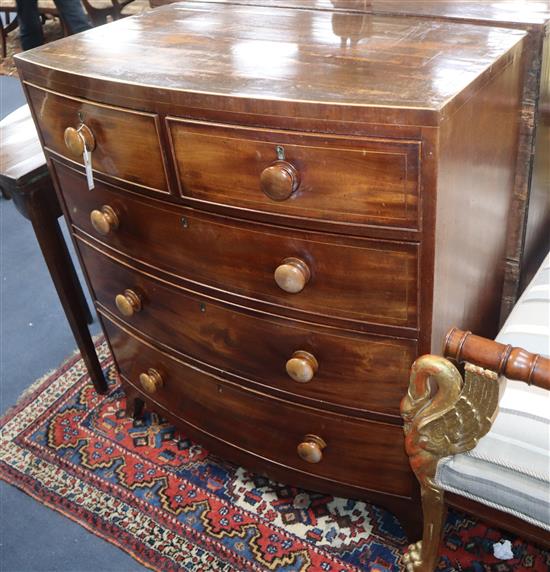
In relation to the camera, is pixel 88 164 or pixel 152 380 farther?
pixel 152 380

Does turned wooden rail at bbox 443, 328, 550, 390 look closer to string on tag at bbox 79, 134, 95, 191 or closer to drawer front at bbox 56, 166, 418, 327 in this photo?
drawer front at bbox 56, 166, 418, 327

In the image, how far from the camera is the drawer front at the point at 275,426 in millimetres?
1225

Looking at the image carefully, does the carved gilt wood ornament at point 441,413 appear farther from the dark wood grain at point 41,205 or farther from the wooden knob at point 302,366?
the dark wood grain at point 41,205

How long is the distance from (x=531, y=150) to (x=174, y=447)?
3.58ft

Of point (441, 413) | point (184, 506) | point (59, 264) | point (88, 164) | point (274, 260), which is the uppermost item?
point (88, 164)

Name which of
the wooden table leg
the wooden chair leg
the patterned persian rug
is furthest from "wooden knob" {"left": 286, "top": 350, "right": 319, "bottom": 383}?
the wooden table leg

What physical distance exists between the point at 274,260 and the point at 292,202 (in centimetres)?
13

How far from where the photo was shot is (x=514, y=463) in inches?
36.5

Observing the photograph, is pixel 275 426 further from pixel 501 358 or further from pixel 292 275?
pixel 501 358

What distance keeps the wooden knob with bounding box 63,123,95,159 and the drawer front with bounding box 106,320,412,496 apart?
0.48 metres

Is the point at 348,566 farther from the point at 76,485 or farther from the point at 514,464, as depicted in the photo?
the point at 76,485

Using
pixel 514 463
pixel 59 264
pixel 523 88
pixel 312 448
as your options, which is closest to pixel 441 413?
pixel 514 463

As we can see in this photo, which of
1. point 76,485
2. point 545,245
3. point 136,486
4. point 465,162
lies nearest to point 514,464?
A: point 465,162

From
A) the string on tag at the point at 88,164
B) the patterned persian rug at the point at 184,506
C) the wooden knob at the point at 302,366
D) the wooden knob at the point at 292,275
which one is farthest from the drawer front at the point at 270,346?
the patterned persian rug at the point at 184,506
